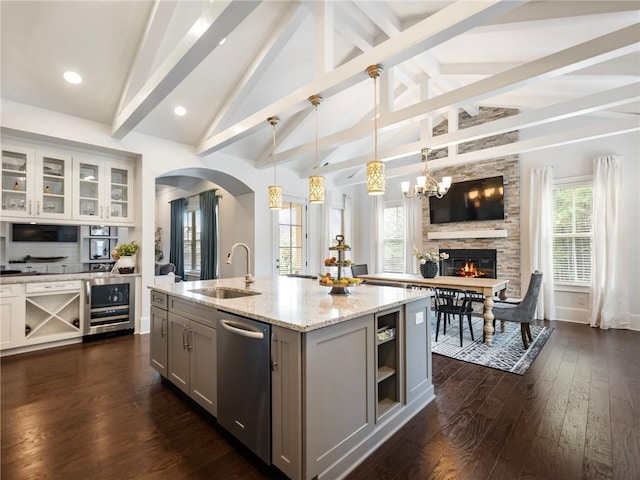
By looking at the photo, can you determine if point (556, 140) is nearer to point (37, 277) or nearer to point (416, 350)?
point (416, 350)

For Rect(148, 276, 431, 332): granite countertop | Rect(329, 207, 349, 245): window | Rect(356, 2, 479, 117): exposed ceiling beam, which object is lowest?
Rect(148, 276, 431, 332): granite countertop

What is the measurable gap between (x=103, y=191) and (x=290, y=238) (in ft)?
11.2

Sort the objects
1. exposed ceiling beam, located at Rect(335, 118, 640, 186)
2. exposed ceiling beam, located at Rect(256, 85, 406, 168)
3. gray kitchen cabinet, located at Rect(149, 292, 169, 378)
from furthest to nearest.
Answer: exposed ceiling beam, located at Rect(256, 85, 406, 168) → exposed ceiling beam, located at Rect(335, 118, 640, 186) → gray kitchen cabinet, located at Rect(149, 292, 169, 378)

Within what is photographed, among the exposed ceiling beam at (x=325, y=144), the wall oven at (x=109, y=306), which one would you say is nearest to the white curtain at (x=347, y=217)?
the exposed ceiling beam at (x=325, y=144)

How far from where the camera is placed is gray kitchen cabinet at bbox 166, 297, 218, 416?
2.14 meters

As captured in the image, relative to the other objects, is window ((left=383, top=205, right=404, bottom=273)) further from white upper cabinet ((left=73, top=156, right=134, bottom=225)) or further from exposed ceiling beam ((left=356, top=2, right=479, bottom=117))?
white upper cabinet ((left=73, top=156, right=134, bottom=225))

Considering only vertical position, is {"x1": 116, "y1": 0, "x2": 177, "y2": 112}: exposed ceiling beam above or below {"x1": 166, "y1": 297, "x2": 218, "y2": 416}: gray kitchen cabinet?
above

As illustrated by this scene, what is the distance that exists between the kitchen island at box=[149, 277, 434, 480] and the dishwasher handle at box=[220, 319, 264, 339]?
65 millimetres

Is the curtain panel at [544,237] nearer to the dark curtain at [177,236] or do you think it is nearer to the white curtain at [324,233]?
the white curtain at [324,233]

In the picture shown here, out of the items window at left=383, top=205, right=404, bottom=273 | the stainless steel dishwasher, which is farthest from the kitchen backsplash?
window at left=383, top=205, right=404, bottom=273

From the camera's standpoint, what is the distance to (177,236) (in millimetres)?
8383

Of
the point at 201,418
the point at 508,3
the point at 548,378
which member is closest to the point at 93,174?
the point at 201,418

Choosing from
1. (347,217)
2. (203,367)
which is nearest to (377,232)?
(347,217)

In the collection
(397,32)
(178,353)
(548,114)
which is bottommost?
(178,353)
